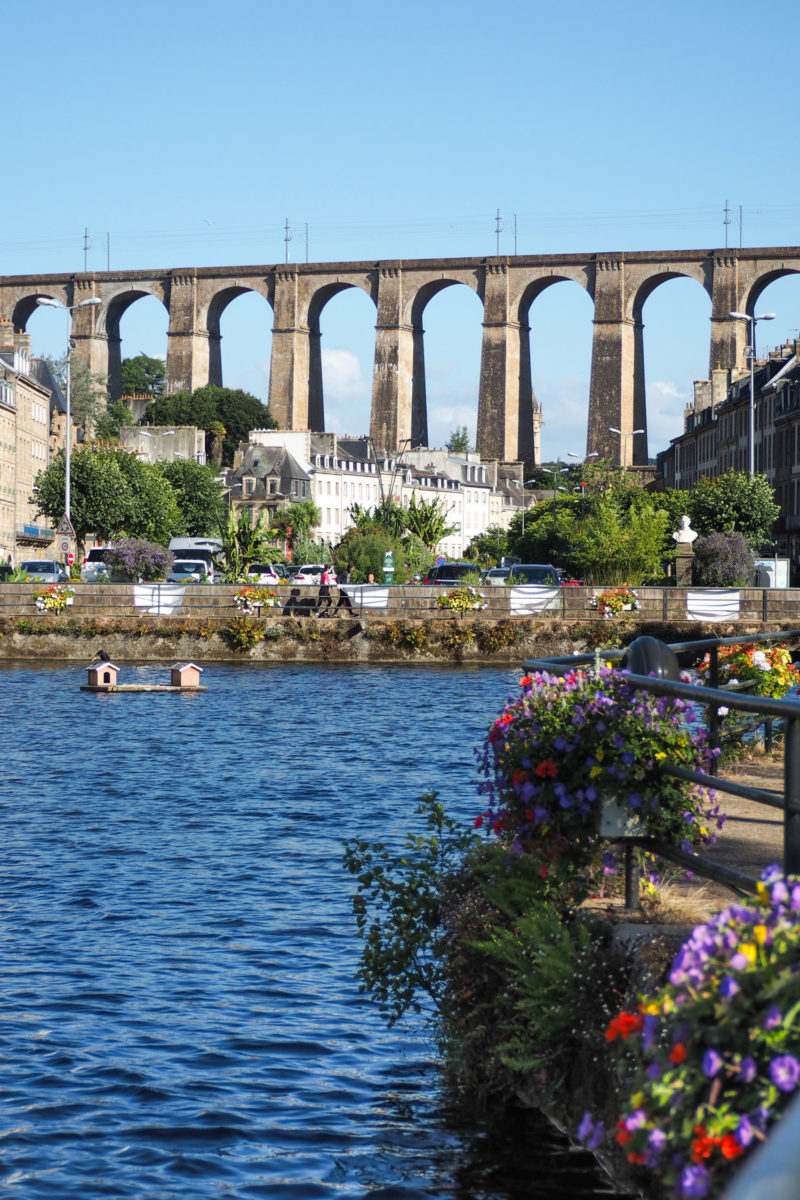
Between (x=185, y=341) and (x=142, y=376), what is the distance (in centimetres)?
4649

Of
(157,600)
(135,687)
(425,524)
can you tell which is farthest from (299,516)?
(135,687)

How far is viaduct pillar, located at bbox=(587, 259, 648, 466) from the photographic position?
122125 mm

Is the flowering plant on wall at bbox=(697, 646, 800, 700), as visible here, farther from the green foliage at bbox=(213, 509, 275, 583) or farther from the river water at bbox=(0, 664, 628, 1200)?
the green foliage at bbox=(213, 509, 275, 583)

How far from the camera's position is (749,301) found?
395ft

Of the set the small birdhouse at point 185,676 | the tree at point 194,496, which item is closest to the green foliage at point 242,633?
the small birdhouse at point 185,676

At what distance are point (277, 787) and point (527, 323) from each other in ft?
366

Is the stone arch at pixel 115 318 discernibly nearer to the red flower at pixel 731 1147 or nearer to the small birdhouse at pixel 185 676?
the small birdhouse at pixel 185 676

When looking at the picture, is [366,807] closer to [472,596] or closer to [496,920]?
[496,920]

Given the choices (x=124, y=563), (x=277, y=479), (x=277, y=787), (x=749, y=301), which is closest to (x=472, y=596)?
(x=124, y=563)

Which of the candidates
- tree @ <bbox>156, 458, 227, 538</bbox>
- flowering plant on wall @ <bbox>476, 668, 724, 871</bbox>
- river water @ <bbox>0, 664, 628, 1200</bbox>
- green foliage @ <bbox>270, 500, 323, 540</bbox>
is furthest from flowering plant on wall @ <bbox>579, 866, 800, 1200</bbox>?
green foliage @ <bbox>270, 500, 323, 540</bbox>

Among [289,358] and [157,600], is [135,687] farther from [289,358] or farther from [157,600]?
[289,358]

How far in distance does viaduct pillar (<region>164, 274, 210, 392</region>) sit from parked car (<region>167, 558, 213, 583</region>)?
8051cm

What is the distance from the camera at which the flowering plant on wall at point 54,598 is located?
49000 mm

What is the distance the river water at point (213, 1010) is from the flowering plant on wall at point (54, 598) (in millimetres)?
26476
